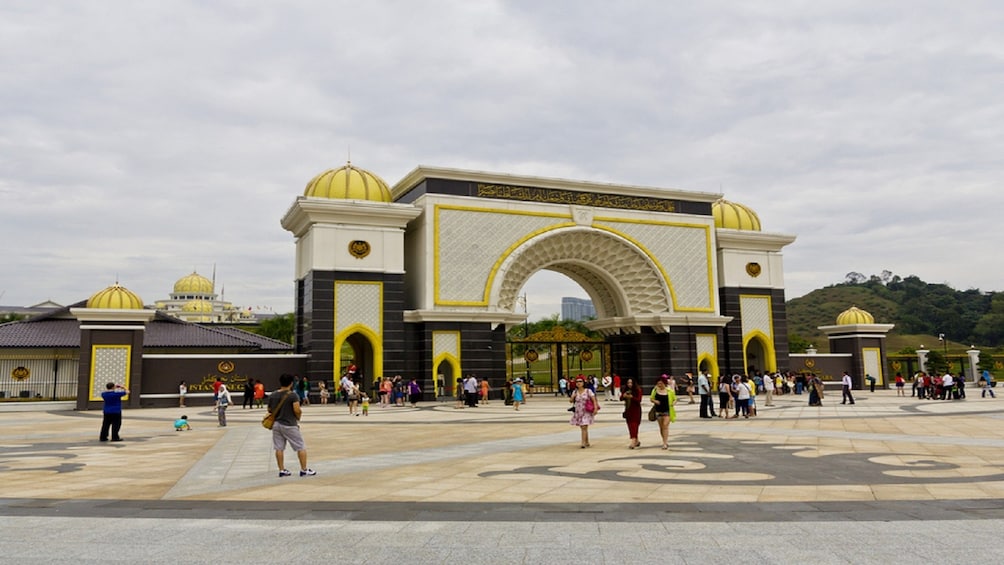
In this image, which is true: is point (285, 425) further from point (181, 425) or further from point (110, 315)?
point (110, 315)

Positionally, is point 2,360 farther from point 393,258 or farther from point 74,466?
point 74,466

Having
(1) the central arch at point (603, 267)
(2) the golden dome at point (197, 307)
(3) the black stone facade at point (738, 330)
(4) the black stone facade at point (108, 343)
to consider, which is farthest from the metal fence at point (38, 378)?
(2) the golden dome at point (197, 307)

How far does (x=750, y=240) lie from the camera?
3912 centimetres

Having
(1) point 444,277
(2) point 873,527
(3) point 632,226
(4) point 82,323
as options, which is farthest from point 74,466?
(3) point 632,226

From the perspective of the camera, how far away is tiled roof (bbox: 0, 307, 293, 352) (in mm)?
33719

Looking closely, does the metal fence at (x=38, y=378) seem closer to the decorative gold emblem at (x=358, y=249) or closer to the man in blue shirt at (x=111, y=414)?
the decorative gold emblem at (x=358, y=249)

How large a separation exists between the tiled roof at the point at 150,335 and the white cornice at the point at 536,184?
12289 millimetres

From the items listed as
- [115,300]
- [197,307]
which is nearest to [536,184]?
[115,300]

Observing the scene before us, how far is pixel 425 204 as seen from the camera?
31.7m

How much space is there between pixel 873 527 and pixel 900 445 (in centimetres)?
741

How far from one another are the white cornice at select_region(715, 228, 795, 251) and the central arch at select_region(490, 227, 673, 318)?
507cm

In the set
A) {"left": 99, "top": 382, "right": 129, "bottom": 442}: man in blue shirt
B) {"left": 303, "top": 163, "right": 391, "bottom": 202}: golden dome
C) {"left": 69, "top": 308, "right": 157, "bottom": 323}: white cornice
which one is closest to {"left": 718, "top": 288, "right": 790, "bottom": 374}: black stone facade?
{"left": 303, "top": 163, "right": 391, "bottom": 202}: golden dome

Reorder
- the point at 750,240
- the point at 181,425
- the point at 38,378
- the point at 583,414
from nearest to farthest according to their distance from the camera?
the point at 583,414, the point at 181,425, the point at 38,378, the point at 750,240

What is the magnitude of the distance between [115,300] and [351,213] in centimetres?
1005
